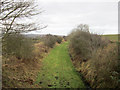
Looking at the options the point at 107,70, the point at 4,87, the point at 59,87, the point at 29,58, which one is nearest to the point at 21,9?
the point at 4,87

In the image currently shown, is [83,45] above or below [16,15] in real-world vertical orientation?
below

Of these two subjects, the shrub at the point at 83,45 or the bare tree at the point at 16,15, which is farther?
the shrub at the point at 83,45

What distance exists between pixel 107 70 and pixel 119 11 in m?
3.79

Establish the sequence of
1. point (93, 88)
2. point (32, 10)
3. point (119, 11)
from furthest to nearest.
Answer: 1. point (93, 88)
2. point (119, 11)
3. point (32, 10)

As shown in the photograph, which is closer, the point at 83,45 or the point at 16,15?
the point at 16,15

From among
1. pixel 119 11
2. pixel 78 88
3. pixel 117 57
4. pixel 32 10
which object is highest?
pixel 32 10

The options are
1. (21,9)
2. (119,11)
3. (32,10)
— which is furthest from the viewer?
(119,11)

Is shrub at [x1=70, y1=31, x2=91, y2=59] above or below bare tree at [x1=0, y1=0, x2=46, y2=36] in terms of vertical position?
below

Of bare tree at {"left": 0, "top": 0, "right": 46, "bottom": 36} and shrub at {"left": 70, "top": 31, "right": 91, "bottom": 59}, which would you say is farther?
shrub at {"left": 70, "top": 31, "right": 91, "bottom": 59}

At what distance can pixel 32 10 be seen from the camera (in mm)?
4840

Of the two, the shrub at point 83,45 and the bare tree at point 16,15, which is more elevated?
the bare tree at point 16,15

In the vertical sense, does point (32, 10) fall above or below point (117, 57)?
above

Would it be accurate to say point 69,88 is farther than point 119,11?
Yes

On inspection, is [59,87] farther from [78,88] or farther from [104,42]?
[104,42]
